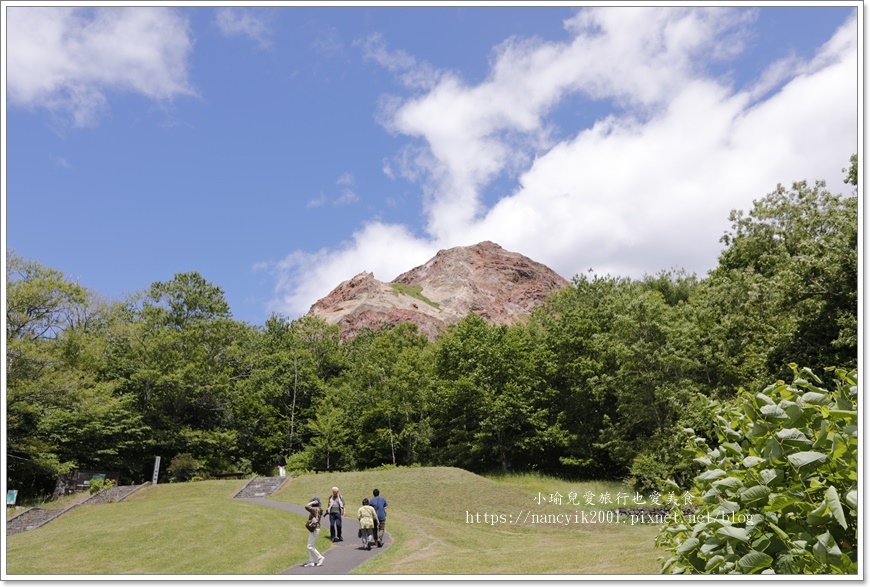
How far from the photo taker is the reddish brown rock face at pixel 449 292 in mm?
109875

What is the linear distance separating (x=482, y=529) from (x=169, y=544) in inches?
388

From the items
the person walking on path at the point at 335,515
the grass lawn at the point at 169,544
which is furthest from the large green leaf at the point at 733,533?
the person walking on path at the point at 335,515

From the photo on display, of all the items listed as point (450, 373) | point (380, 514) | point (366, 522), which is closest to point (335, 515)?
point (380, 514)

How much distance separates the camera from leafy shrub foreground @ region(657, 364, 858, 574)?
293cm

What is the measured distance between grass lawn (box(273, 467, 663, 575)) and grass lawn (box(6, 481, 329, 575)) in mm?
3136

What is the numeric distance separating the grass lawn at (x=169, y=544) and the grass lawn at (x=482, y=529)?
3.14m

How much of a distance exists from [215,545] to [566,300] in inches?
1395

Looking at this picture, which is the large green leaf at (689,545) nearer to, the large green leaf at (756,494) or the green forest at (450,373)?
the large green leaf at (756,494)

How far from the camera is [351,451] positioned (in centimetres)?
4181

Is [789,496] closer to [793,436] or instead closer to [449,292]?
[793,436]

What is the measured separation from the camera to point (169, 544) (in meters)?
14.9

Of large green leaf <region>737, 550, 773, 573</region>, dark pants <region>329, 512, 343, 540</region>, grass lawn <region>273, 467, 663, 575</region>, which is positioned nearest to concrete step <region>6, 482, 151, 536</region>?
grass lawn <region>273, 467, 663, 575</region>
